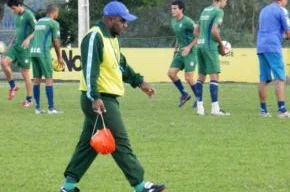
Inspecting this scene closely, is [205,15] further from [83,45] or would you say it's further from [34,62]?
[83,45]

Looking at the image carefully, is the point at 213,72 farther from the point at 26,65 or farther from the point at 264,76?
the point at 26,65

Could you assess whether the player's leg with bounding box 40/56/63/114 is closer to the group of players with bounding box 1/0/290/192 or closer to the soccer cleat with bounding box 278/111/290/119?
the group of players with bounding box 1/0/290/192

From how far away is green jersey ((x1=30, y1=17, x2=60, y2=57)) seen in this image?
15.4 m

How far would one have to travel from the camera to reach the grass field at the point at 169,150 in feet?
28.3

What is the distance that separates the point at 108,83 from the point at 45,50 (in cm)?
Result: 780

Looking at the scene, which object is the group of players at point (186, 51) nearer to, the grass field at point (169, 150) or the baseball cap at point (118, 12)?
the grass field at point (169, 150)

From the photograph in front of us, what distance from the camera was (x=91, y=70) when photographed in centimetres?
751

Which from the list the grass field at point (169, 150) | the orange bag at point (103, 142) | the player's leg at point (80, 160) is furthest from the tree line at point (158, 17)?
the orange bag at point (103, 142)

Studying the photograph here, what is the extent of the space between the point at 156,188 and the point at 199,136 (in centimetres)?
423

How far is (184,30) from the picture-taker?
53.6 feet

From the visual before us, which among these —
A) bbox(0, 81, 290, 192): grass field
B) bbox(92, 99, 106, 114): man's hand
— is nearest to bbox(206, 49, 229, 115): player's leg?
bbox(0, 81, 290, 192): grass field

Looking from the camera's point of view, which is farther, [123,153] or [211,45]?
[211,45]

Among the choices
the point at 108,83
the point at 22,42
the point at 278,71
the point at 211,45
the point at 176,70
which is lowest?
the point at 176,70

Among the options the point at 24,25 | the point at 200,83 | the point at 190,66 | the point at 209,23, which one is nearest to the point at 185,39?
the point at 190,66
